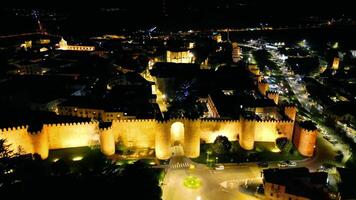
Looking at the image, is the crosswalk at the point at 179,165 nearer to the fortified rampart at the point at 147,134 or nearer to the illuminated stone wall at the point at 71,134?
the fortified rampart at the point at 147,134

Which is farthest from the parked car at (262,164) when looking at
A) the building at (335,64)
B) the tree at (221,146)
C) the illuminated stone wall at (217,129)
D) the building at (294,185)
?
the building at (335,64)

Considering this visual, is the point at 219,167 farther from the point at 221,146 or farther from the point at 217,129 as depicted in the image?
the point at 217,129

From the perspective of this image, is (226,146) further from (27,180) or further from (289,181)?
(27,180)

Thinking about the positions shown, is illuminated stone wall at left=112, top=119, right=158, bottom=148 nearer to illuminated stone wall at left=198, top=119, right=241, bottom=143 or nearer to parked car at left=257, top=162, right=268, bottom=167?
illuminated stone wall at left=198, top=119, right=241, bottom=143

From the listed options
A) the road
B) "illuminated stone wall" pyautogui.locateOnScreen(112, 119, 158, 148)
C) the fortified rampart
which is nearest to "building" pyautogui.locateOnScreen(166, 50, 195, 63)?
the fortified rampart

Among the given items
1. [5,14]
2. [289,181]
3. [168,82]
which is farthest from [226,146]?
[5,14]

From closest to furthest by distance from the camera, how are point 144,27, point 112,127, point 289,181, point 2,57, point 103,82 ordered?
point 289,181 < point 112,127 < point 103,82 < point 2,57 < point 144,27

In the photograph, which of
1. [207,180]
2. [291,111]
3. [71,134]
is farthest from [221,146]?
[71,134]
